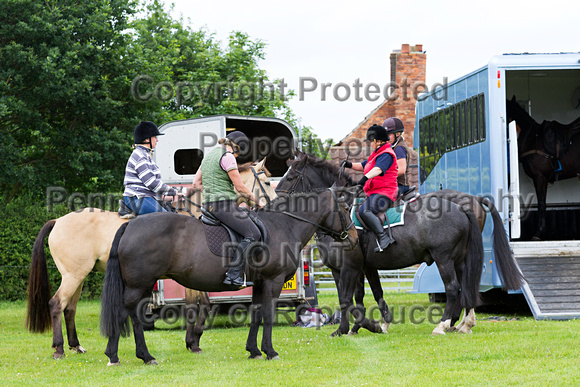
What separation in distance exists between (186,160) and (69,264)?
15.0ft

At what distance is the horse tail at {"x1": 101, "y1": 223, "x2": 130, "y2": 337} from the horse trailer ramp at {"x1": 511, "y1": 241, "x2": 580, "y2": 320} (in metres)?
6.30

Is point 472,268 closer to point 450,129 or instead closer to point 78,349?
point 450,129

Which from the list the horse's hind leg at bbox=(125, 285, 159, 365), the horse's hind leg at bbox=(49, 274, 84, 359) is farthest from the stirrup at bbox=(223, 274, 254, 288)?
the horse's hind leg at bbox=(49, 274, 84, 359)

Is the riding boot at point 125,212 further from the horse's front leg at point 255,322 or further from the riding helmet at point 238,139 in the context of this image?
the horse's front leg at point 255,322

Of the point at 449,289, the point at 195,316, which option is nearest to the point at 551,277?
the point at 449,289

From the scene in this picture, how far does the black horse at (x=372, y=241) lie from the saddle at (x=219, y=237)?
2698 mm

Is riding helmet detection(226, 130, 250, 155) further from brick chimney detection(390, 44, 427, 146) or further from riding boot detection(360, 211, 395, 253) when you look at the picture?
brick chimney detection(390, 44, 427, 146)

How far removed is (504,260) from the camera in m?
10.1

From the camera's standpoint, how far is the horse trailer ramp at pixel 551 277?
10.6 metres

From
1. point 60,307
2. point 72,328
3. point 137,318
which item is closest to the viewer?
point 137,318

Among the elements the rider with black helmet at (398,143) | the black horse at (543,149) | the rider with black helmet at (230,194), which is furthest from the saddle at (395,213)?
the black horse at (543,149)

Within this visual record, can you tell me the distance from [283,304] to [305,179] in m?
3.53

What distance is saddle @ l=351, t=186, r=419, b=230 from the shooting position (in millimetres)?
9992

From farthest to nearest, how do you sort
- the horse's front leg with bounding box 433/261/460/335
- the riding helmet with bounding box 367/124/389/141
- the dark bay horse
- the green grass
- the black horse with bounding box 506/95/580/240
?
the black horse with bounding box 506/95/580/240, the horse's front leg with bounding box 433/261/460/335, the riding helmet with bounding box 367/124/389/141, the dark bay horse, the green grass
